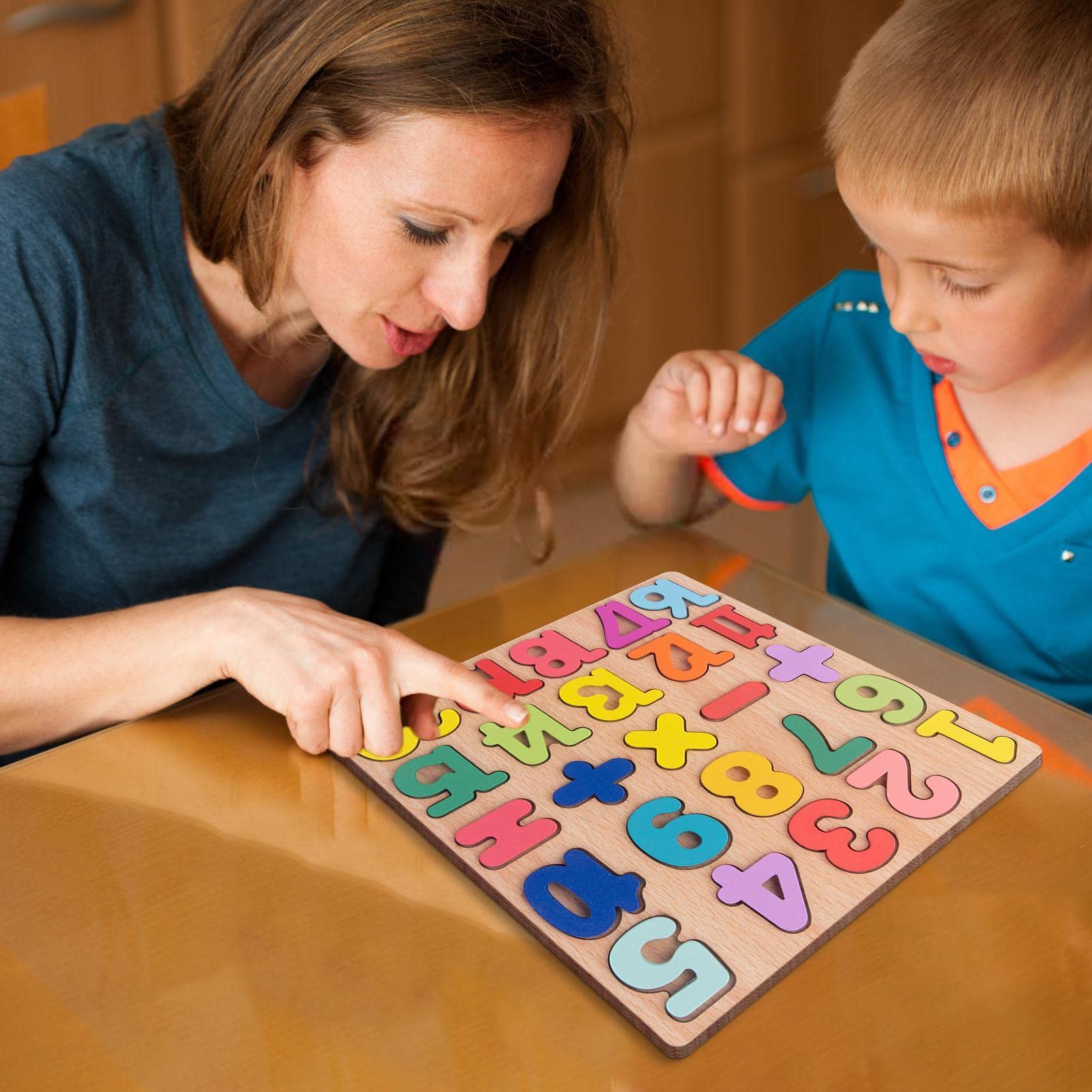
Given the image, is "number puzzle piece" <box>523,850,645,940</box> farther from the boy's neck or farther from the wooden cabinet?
the wooden cabinet

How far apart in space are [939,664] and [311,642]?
1.34ft

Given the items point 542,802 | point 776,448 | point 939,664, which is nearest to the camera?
point 542,802

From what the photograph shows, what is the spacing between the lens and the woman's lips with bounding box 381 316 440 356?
909 millimetres

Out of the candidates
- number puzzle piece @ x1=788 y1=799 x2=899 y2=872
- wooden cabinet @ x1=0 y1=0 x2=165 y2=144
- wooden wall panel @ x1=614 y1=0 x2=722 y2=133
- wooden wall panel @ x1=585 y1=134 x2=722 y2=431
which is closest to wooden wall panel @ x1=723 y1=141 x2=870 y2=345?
wooden wall panel @ x1=585 y1=134 x2=722 y2=431

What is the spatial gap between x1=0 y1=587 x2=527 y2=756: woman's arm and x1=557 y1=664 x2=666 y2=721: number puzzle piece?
2.4 inches

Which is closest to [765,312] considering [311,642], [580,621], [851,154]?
[851,154]

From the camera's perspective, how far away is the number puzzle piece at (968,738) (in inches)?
26.0

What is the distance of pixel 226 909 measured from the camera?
57cm

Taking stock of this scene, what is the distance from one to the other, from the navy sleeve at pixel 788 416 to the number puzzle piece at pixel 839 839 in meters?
0.50

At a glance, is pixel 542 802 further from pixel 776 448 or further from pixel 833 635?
pixel 776 448

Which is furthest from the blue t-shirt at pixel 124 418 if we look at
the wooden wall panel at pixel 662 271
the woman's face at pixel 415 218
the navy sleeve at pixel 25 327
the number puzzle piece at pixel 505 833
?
the wooden wall panel at pixel 662 271

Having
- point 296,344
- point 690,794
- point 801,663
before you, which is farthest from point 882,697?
point 296,344

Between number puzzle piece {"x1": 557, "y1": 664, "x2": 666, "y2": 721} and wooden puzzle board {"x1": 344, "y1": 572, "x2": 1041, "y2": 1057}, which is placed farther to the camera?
number puzzle piece {"x1": 557, "y1": 664, "x2": 666, "y2": 721}

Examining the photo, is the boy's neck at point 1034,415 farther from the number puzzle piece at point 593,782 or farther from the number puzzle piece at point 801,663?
the number puzzle piece at point 593,782
